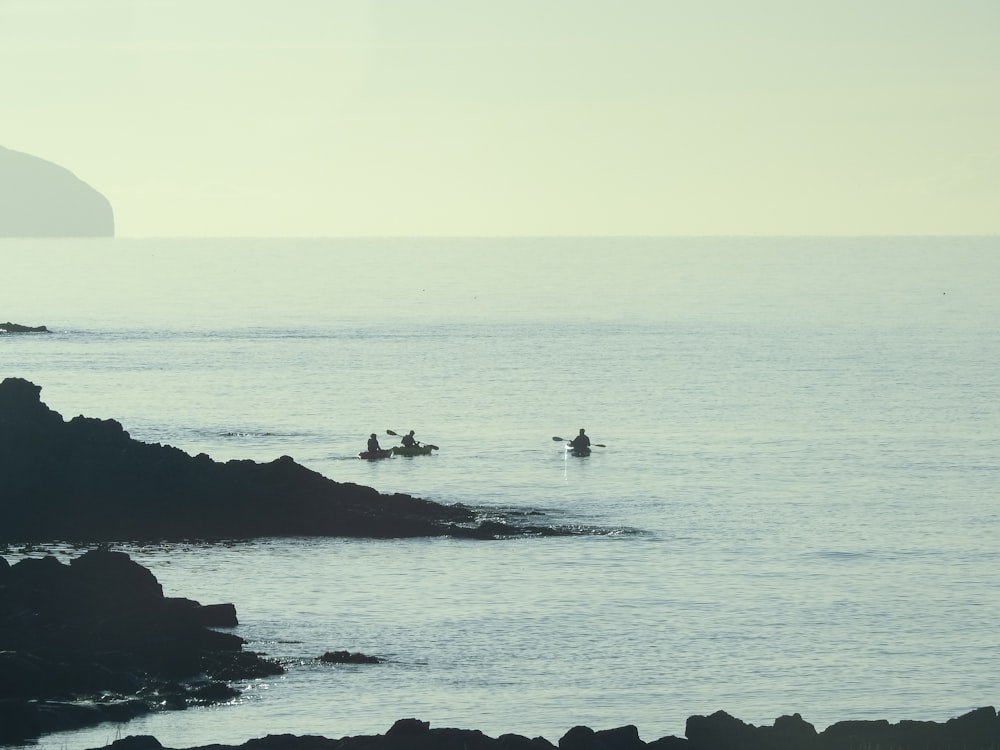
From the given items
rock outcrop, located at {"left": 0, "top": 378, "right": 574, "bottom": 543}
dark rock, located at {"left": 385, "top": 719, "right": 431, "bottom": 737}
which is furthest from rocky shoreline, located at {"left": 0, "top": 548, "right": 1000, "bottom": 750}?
rock outcrop, located at {"left": 0, "top": 378, "right": 574, "bottom": 543}

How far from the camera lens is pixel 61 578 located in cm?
4262

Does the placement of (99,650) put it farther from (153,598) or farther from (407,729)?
(407,729)

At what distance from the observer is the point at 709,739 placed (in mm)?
31609

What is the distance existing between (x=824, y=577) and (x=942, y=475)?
85.1 ft

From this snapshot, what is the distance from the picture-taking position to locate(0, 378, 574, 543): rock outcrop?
61.2m

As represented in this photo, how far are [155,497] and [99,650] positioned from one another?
22.9 meters

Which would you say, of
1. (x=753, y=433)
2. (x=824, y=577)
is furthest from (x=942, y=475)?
(x=824, y=577)

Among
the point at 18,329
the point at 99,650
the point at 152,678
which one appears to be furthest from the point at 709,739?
the point at 18,329

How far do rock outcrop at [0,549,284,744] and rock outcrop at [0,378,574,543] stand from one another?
1674 centimetres

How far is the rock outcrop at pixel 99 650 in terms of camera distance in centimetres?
3666

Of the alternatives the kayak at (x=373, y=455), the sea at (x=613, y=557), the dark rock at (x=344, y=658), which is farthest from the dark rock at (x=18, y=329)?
the dark rock at (x=344, y=658)

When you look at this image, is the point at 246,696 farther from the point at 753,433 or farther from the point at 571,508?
the point at 753,433

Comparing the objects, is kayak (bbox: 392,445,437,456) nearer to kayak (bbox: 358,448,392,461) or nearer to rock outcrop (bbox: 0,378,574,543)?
kayak (bbox: 358,448,392,461)

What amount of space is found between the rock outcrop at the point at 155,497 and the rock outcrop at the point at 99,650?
1674 centimetres
